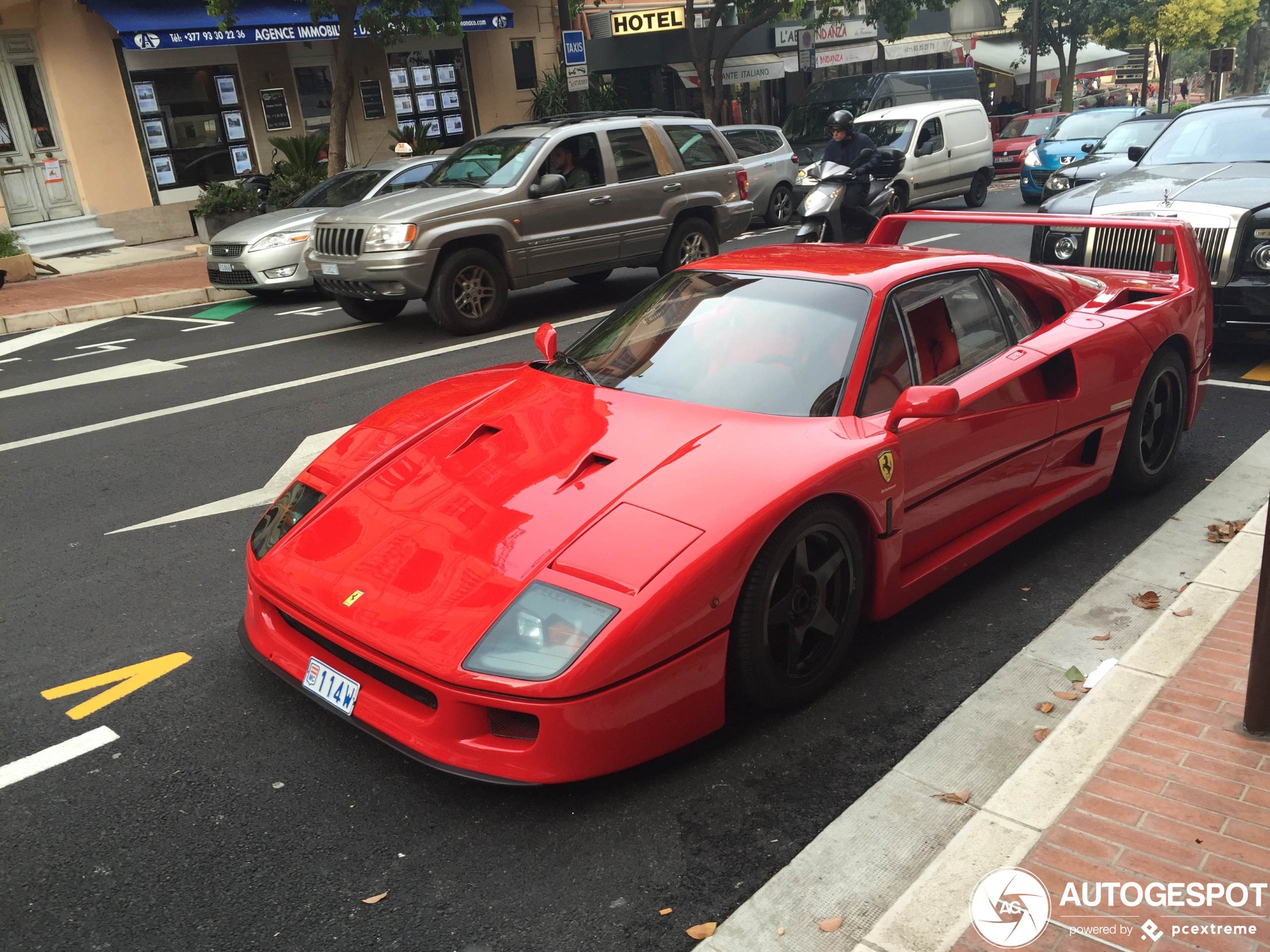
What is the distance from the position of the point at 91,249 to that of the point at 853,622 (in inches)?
697

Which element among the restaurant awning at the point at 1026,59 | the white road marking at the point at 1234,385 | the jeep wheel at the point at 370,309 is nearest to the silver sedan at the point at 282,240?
the jeep wheel at the point at 370,309

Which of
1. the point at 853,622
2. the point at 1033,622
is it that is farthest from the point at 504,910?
the point at 1033,622

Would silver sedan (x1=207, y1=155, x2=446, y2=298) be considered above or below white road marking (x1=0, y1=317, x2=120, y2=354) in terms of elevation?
above

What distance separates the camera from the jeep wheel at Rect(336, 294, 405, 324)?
11.2 metres

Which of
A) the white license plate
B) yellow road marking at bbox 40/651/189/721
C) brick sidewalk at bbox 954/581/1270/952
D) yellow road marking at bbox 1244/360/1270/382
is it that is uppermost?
the white license plate

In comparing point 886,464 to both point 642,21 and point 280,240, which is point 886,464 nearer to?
point 280,240

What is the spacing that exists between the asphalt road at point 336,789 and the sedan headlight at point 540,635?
0.49 metres

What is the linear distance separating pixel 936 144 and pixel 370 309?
11.4 meters

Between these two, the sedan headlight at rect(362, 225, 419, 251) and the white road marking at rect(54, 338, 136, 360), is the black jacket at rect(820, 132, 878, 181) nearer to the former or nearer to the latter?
the sedan headlight at rect(362, 225, 419, 251)

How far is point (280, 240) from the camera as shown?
1291 centimetres

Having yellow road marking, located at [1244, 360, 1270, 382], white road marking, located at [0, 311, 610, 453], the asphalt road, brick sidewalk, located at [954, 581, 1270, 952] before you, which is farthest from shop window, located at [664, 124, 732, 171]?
brick sidewalk, located at [954, 581, 1270, 952]

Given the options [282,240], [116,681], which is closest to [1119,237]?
[116,681]

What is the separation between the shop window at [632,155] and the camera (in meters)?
11.4

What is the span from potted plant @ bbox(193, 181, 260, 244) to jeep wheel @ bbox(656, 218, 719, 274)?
826cm
